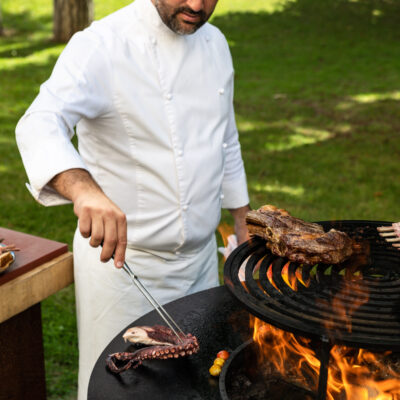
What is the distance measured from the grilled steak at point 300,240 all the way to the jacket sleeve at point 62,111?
2.22 ft

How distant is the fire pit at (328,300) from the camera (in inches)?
65.5

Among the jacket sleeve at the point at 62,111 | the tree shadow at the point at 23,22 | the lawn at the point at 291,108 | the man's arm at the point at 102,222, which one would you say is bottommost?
the tree shadow at the point at 23,22

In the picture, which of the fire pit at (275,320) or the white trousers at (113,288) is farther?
the white trousers at (113,288)

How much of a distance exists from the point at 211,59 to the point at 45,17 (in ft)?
41.3

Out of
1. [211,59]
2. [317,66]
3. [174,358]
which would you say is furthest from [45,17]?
[174,358]

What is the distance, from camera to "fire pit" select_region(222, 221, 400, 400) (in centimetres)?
166

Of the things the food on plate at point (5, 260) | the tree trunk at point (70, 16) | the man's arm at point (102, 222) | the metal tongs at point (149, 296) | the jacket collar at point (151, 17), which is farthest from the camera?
the tree trunk at point (70, 16)

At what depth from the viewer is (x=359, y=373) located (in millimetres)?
2119

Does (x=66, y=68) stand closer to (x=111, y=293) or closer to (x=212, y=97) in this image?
(x=212, y=97)

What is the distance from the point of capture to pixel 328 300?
1891mm

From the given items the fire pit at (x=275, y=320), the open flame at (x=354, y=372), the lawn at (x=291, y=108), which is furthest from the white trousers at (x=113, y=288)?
the lawn at (x=291, y=108)

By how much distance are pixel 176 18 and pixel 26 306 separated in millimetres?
1381

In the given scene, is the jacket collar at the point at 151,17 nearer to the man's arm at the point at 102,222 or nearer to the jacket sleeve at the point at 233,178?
the jacket sleeve at the point at 233,178

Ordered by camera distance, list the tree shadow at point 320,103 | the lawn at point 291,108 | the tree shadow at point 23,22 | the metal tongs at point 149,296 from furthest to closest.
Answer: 1. the tree shadow at point 23,22
2. the tree shadow at point 320,103
3. the lawn at point 291,108
4. the metal tongs at point 149,296
